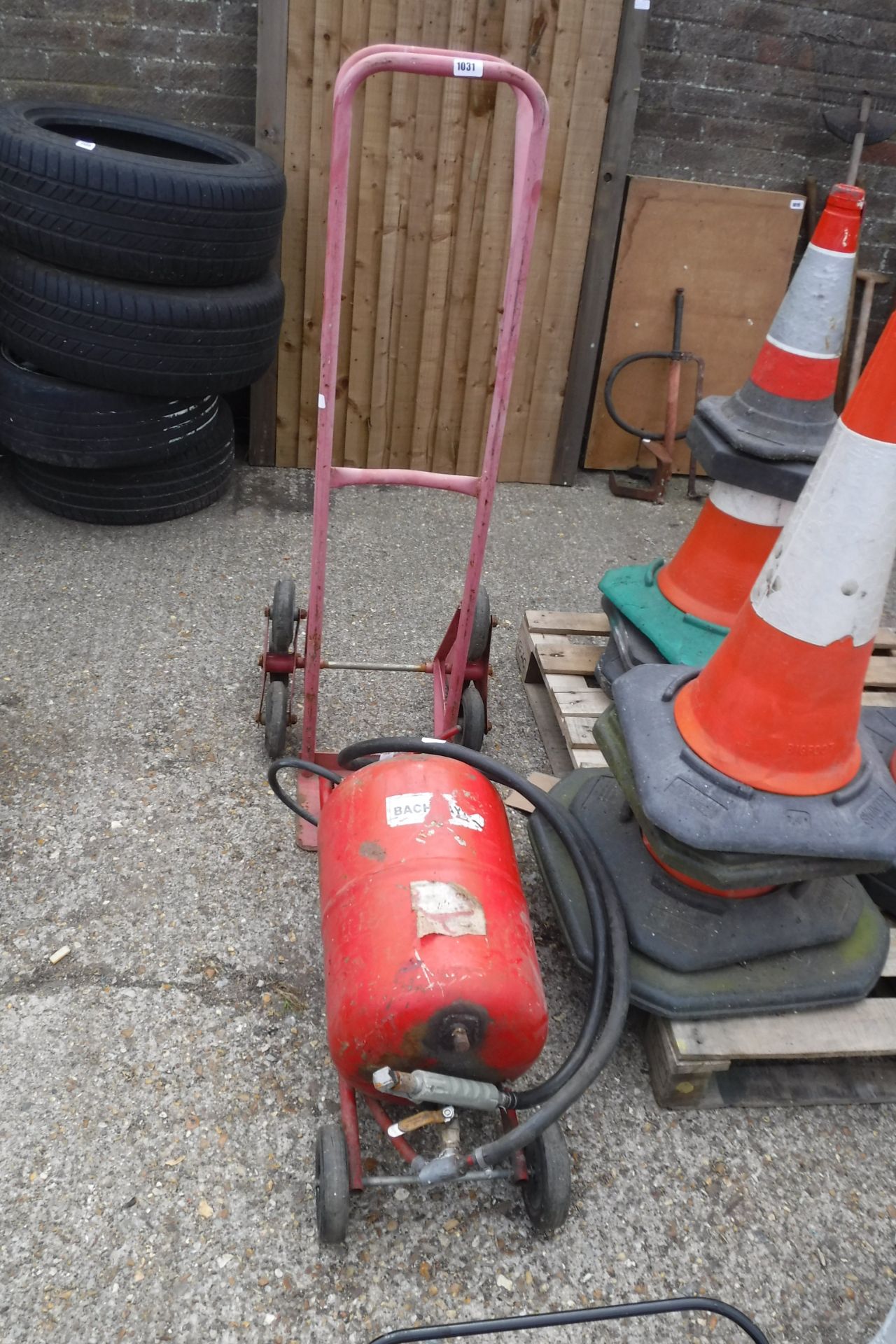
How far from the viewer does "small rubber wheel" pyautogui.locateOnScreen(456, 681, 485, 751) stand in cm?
307

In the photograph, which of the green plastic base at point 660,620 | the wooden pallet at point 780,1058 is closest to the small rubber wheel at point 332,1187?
the wooden pallet at point 780,1058

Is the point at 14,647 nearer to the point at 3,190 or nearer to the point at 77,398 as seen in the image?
the point at 77,398

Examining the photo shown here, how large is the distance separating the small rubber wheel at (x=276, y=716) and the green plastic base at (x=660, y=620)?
46.0 inches

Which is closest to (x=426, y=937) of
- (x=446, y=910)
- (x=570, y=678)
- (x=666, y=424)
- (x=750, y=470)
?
(x=446, y=910)

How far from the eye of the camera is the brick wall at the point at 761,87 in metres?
4.50

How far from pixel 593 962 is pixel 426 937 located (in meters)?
0.60

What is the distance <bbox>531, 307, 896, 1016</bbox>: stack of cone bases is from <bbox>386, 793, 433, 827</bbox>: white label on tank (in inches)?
18.6

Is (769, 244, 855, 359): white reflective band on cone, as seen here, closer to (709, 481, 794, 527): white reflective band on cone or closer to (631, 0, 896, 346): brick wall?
(709, 481, 794, 527): white reflective band on cone

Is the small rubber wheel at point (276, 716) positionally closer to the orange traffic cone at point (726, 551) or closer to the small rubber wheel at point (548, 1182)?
the orange traffic cone at point (726, 551)

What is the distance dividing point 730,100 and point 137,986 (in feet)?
15.7

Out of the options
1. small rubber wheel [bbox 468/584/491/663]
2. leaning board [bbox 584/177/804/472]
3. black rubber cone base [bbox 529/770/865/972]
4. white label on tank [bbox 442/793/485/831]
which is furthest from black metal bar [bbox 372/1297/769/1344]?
leaning board [bbox 584/177/804/472]

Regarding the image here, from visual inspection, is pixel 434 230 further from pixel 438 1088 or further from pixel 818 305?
pixel 438 1088

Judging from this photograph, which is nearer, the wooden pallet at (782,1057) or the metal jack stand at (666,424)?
the wooden pallet at (782,1057)

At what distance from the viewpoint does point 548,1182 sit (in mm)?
1886
